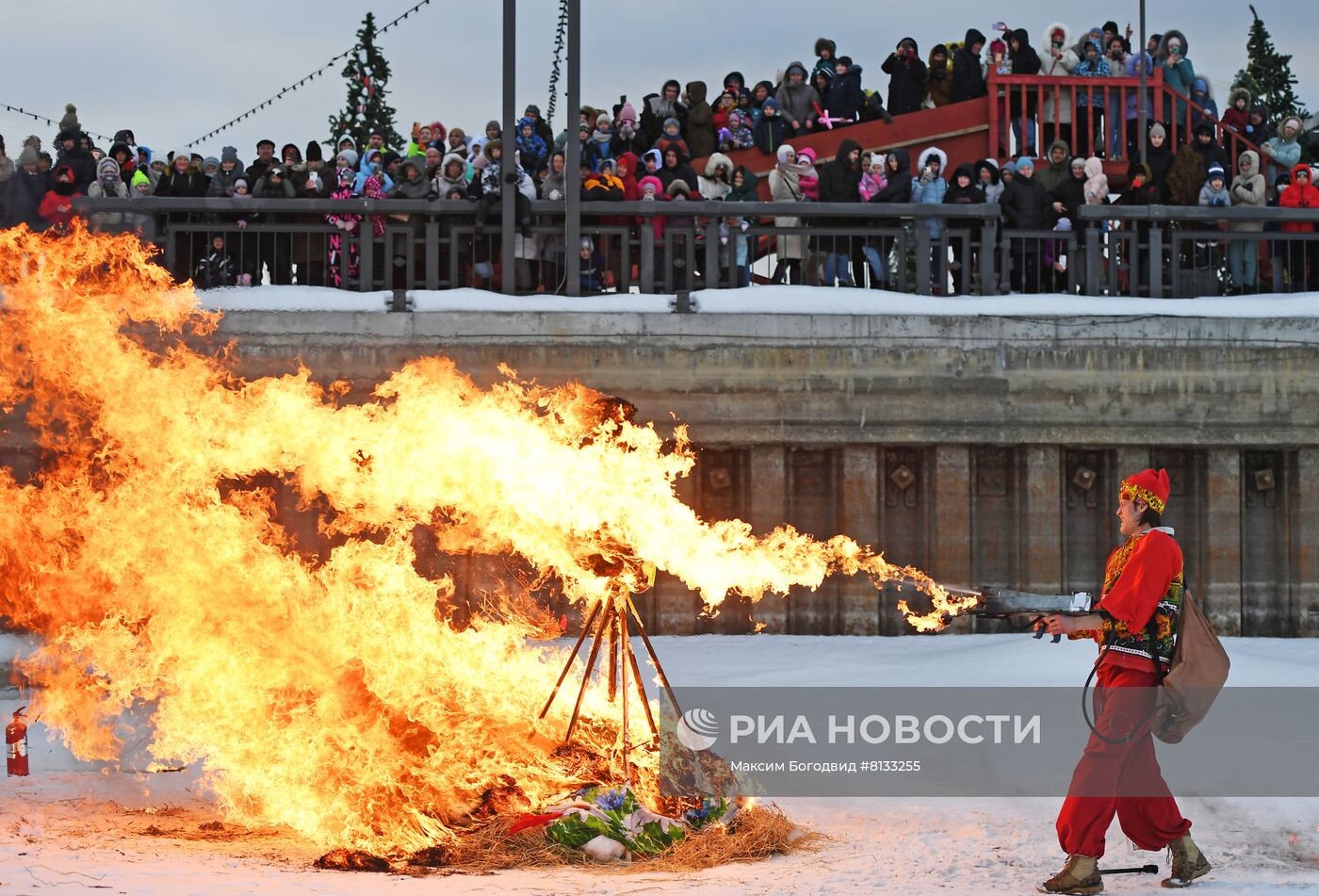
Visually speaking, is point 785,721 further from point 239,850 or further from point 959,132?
point 959,132

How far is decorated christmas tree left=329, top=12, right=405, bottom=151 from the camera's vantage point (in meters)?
44.2

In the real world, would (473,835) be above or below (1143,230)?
below

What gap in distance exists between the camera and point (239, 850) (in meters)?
9.74

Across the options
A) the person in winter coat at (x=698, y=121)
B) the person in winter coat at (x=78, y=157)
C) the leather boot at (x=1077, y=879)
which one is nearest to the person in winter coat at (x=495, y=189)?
the person in winter coat at (x=698, y=121)

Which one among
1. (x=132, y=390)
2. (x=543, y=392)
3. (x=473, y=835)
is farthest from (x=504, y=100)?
(x=473, y=835)

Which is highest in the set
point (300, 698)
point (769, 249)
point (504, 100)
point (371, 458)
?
point (504, 100)

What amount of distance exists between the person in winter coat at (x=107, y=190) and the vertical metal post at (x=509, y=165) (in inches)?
139

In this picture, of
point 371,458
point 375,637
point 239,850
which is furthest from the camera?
point 371,458

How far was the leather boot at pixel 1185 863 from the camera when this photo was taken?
8914 millimetres

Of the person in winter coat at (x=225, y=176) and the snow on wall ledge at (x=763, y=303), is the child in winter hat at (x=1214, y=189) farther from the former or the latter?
the person in winter coat at (x=225, y=176)

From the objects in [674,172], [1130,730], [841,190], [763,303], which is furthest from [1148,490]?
[674,172]

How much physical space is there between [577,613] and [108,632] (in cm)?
622

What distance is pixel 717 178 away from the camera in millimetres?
17156

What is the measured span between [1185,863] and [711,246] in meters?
8.90
